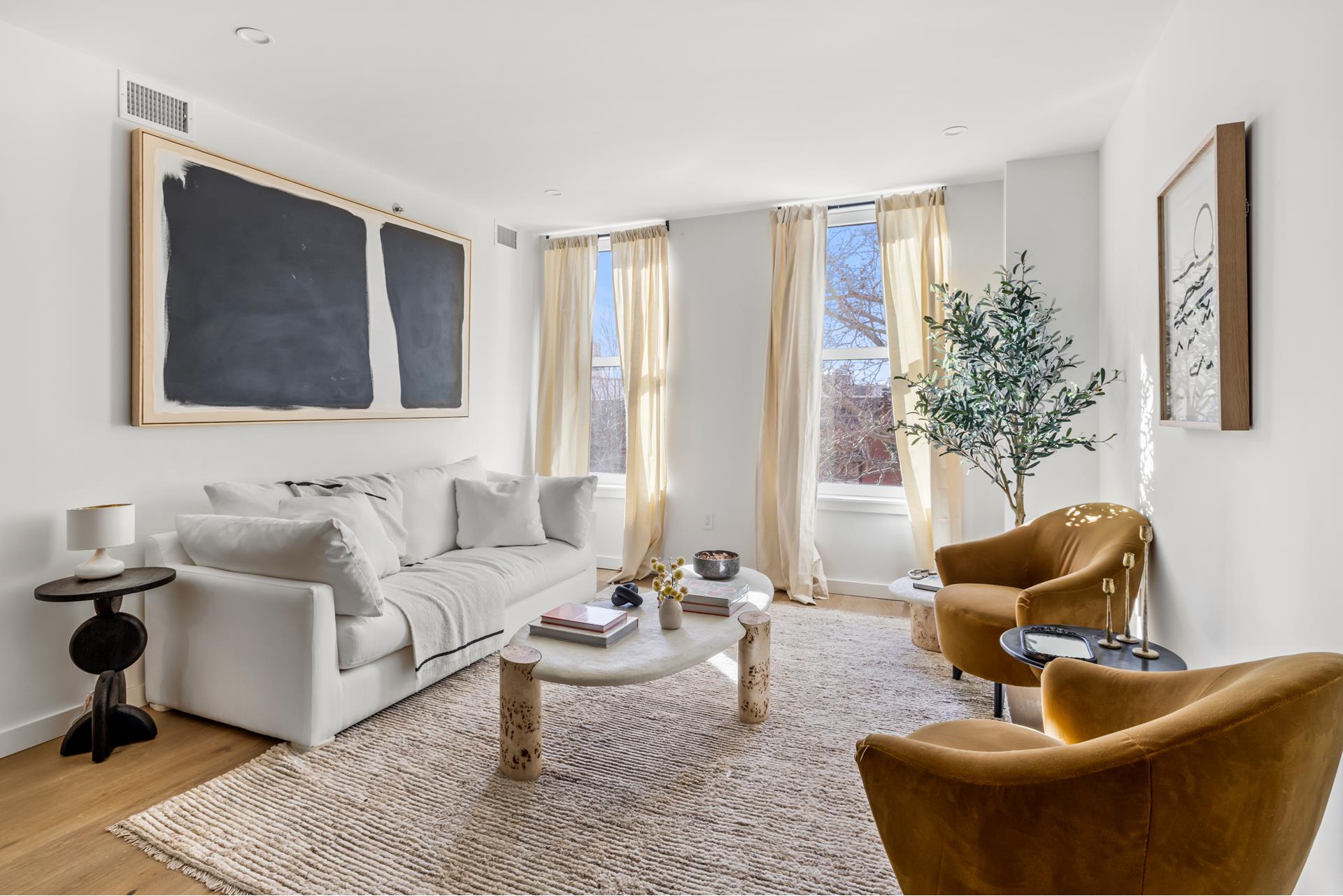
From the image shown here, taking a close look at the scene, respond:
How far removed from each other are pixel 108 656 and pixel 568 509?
2180mm

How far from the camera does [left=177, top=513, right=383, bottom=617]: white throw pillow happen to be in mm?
2496

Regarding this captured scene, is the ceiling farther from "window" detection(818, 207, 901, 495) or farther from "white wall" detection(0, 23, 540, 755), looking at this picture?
"window" detection(818, 207, 901, 495)

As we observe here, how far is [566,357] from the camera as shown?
527 cm

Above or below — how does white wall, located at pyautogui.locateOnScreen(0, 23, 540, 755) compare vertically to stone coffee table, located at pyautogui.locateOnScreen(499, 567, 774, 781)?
above

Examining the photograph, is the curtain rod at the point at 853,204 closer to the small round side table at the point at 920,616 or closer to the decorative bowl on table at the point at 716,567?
the small round side table at the point at 920,616

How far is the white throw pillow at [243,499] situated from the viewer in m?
2.95

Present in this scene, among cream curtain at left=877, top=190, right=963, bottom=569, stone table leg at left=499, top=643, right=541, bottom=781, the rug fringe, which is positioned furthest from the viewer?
cream curtain at left=877, top=190, right=963, bottom=569

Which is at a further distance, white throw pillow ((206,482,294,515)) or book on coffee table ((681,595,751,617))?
white throw pillow ((206,482,294,515))

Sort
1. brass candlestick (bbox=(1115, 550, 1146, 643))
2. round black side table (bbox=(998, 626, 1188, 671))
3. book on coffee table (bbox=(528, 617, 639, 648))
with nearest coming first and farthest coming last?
round black side table (bbox=(998, 626, 1188, 671))
brass candlestick (bbox=(1115, 550, 1146, 643))
book on coffee table (bbox=(528, 617, 639, 648))

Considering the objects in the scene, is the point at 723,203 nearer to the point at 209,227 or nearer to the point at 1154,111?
the point at 1154,111

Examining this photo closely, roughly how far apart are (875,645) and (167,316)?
11.7 ft

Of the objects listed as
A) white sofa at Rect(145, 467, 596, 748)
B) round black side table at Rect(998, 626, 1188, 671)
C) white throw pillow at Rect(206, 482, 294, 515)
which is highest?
white throw pillow at Rect(206, 482, 294, 515)

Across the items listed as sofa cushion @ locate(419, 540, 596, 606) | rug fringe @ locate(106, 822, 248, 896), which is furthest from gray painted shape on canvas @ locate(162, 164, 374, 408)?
rug fringe @ locate(106, 822, 248, 896)

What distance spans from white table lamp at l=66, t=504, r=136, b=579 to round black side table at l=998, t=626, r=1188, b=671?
9.74ft
